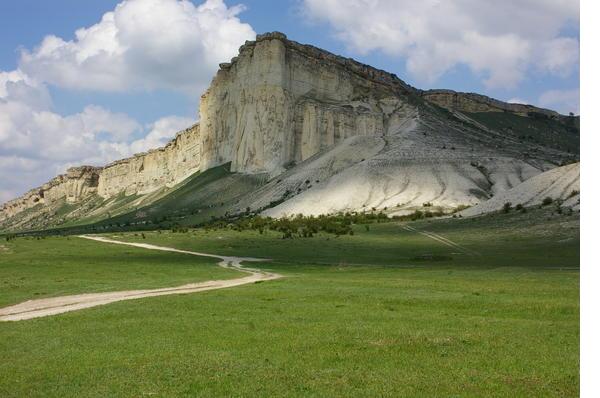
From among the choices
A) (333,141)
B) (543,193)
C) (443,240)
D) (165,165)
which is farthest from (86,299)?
(165,165)

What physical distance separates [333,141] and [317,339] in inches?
4635

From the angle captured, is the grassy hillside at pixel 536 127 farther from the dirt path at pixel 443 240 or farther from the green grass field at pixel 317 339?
the green grass field at pixel 317 339

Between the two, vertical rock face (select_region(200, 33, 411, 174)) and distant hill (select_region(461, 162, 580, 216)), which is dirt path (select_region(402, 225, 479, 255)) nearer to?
distant hill (select_region(461, 162, 580, 216))

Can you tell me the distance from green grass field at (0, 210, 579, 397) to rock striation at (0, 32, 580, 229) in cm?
5886

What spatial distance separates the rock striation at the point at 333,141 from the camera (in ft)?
315

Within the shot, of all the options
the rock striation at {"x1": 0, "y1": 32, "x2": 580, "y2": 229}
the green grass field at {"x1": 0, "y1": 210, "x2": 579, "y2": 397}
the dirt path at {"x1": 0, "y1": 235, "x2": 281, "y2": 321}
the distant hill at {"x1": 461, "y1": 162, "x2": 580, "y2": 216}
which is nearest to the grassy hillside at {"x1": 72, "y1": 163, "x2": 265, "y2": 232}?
the rock striation at {"x1": 0, "y1": 32, "x2": 580, "y2": 229}

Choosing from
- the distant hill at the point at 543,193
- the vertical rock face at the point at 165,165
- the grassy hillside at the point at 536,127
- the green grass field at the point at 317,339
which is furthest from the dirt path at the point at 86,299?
the vertical rock face at the point at 165,165

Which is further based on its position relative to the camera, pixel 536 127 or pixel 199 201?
pixel 536 127

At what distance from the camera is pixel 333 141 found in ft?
436

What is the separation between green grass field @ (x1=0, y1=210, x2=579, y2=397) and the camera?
12.2 metres

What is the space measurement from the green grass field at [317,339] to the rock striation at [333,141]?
58.9 metres

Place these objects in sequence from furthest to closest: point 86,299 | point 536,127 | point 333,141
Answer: point 536,127 < point 333,141 < point 86,299

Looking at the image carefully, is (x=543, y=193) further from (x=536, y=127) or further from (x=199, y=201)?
(x=536, y=127)

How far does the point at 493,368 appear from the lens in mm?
13047
